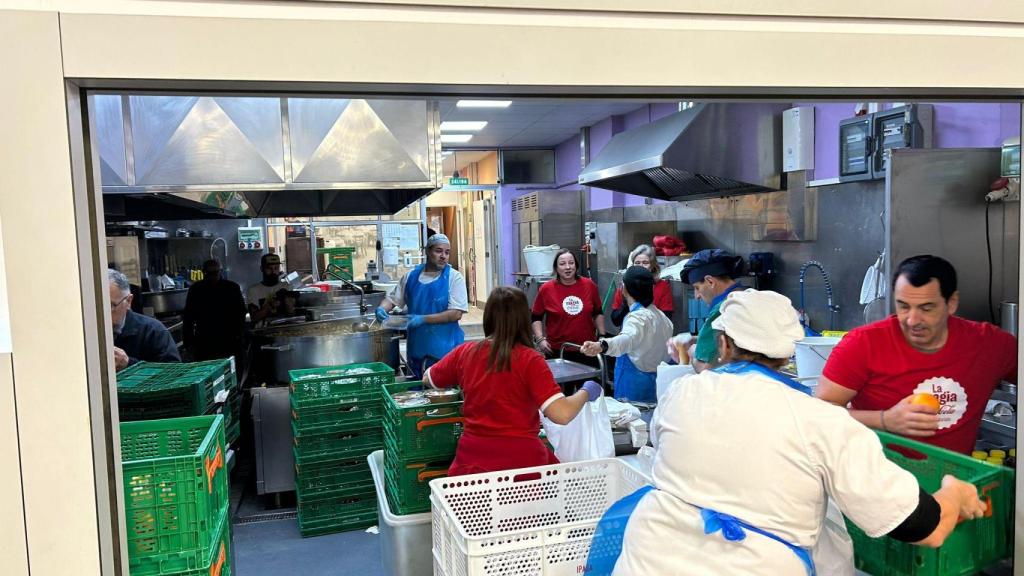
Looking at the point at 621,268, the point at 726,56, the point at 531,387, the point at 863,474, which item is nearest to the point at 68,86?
the point at 726,56

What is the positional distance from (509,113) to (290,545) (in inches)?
233

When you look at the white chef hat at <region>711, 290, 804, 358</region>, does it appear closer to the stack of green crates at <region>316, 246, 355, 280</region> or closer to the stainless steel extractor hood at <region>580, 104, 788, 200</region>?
the stainless steel extractor hood at <region>580, 104, 788, 200</region>

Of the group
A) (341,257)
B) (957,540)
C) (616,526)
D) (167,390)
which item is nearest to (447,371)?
Answer: (167,390)

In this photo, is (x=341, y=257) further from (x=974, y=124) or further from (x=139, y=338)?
(x=974, y=124)

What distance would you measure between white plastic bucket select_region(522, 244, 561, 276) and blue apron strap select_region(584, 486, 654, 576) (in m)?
6.65

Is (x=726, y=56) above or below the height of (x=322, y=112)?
below

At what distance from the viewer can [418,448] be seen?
282 centimetres

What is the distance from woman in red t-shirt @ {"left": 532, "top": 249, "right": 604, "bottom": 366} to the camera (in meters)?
4.98

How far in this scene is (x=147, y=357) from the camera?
350 cm

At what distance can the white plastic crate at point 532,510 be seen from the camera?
200 cm

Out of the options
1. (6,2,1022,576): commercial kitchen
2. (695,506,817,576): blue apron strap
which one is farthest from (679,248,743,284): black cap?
(695,506,817,576): blue apron strap

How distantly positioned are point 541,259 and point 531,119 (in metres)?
1.81

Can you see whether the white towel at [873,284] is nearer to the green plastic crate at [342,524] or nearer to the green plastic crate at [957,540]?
the green plastic crate at [957,540]

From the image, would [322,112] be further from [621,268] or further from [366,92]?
[621,268]
